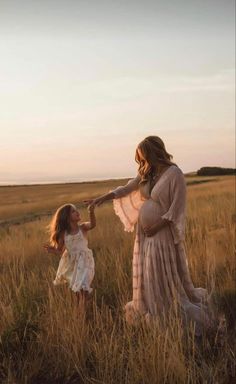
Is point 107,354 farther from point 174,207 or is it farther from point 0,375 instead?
point 174,207

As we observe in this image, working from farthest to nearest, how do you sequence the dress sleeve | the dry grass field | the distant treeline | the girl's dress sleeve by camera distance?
the distant treeline < the girl's dress sleeve < the dress sleeve < the dry grass field

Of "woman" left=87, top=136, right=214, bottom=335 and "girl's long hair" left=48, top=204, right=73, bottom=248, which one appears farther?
"girl's long hair" left=48, top=204, right=73, bottom=248

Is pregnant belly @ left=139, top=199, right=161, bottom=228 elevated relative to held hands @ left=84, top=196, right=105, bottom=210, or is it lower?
lower

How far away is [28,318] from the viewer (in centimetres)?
550

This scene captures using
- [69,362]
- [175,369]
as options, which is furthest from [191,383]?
[69,362]

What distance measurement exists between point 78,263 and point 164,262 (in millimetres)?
853

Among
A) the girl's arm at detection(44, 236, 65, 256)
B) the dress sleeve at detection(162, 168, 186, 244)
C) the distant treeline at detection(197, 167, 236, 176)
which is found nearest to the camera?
the dress sleeve at detection(162, 168, 186, 244)

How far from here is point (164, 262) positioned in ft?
18.3

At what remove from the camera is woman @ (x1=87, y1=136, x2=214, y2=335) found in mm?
5477

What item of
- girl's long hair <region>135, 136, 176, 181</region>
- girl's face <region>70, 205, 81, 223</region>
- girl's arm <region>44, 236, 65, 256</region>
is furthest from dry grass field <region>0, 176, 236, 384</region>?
girl's long hair <region>135, 136, 176, 181</region>

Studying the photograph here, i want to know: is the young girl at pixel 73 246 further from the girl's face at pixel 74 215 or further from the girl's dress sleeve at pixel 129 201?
the girl's dress sleeve at pixel 129 201

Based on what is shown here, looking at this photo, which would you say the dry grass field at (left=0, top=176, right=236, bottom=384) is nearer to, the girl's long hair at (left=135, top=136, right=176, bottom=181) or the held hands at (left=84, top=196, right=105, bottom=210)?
the held hands at (left=84, top=196, right=105, bottom=210)

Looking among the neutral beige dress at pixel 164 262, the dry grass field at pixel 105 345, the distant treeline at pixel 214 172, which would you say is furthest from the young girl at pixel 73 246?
the distant treeline at pixel 214 172

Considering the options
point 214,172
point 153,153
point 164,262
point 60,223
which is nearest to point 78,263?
point 60,223
